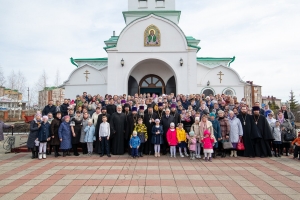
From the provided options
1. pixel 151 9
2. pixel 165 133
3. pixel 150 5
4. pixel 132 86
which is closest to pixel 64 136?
pixel 165 133

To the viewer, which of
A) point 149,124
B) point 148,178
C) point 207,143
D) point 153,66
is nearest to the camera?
point 148,178

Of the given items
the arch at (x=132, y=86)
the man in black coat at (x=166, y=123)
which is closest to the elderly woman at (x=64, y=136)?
the man in black coat at (x=166, y=123)

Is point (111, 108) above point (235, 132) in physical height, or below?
above

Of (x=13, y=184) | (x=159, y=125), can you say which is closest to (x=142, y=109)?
(x=159, y=125)

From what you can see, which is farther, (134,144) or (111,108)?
(111,108)

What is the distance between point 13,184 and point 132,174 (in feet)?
9.10

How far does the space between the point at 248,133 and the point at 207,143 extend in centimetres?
183

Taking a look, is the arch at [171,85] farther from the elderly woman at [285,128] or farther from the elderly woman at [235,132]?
the elderly woman at [285,128]

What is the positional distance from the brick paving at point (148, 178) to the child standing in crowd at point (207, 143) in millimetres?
304

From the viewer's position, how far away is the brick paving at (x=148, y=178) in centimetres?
448

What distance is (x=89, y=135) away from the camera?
7988mm

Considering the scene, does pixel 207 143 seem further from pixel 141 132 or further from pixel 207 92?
pixel 207 92

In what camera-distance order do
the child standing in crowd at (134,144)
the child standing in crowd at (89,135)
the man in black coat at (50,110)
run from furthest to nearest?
the man in black coat at (50,110) → the child standing in crowd at (89,135) → the child standing in crowd at (134,144)

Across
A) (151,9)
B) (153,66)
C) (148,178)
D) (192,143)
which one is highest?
(151,9)
